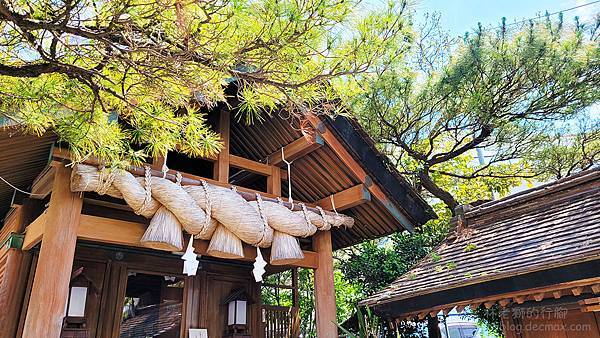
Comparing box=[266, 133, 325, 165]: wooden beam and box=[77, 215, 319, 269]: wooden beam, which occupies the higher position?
box=[266, 133, 325, 165]: wooden beam

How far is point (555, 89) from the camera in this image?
6.88 metres

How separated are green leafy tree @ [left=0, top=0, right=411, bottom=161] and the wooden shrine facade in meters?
0.87

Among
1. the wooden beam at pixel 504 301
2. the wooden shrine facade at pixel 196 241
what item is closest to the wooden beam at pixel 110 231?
the wooden shrine facade at pixel 196 241

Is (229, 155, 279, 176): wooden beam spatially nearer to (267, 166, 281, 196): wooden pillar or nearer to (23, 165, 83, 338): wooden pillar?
(267, 166, 281, 196): wooden pillar

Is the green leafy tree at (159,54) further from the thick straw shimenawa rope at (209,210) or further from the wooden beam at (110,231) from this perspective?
the wooden beam at (110,231)

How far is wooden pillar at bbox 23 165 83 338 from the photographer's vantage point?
116 inches

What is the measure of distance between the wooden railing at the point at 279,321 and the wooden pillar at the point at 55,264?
3148 millimetres

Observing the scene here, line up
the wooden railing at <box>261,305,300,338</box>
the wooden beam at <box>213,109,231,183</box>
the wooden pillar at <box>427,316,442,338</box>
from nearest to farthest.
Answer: the wooden beam at <box>213,109,231,183</box>
the wooden railing at <box>261,305,300,338</box>
the wooden pillar at <box>427,316,442,338</box>

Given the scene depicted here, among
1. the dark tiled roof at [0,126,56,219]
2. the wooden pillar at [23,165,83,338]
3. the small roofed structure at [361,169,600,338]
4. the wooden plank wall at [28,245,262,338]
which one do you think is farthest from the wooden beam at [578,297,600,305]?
the dark tiled roof at [0,126,56,219]

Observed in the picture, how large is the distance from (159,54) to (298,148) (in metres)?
2.60

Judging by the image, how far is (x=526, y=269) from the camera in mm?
3600

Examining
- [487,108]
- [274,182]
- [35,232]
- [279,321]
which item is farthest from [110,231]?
[487,108]

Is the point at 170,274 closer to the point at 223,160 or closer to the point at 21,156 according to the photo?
the point at 223,160

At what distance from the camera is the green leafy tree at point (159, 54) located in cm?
221
